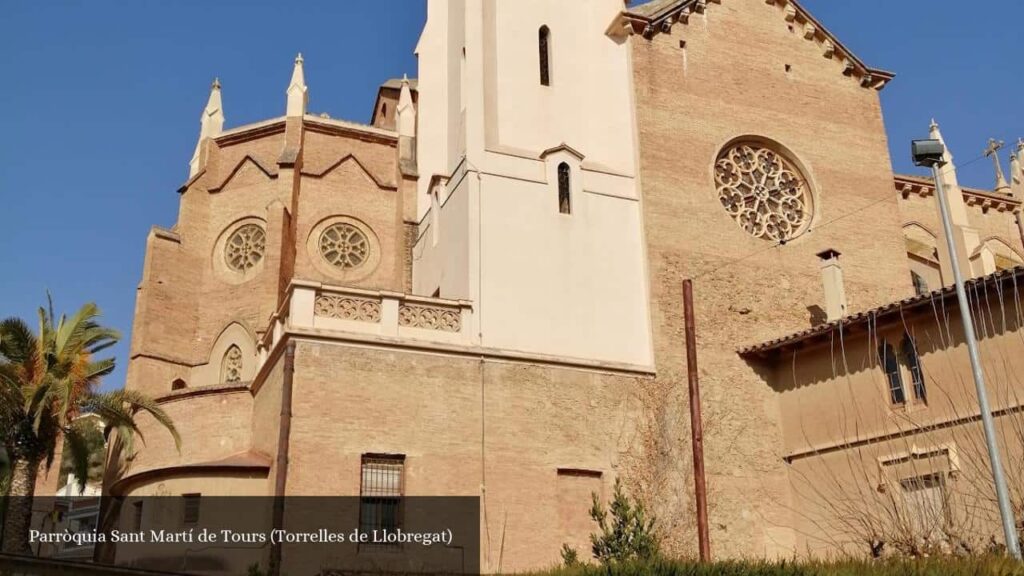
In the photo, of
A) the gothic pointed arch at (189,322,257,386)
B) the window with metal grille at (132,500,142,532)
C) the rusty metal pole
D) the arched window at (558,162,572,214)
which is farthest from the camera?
the gothic pointed arch at (189,322,257,386)

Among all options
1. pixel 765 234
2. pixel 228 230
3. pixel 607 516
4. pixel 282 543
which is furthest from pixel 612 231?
pixel 228 230

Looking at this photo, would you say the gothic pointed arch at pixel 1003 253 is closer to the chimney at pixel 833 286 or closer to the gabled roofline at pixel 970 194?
the gabled roofline at pixel 970 194

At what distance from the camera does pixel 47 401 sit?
2067 centimetres

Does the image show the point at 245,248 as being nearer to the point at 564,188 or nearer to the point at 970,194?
the point at 564,188

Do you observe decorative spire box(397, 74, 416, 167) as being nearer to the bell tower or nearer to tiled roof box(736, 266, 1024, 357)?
the bell tower

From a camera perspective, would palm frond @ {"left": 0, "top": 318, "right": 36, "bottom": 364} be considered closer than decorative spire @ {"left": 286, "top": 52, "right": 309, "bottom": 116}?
Yes

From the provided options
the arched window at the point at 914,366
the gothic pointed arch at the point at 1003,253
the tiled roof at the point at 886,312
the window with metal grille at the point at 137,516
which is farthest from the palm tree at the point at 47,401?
the gothic pointed arch at the point at 1003,253

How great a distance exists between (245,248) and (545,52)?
10.4m

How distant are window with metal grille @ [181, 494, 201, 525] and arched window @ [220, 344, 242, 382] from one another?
333 inches

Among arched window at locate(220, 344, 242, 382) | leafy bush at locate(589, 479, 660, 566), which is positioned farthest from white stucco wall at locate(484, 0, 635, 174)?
arched window at locate(220, 344, 242, 382)

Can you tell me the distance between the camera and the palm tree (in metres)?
20.4

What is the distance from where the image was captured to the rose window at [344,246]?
2702 centimetres

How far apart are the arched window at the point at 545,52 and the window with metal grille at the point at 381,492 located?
9183 millimetres

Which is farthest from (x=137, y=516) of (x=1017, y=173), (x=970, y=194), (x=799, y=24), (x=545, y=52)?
(x=1017, y=173)
